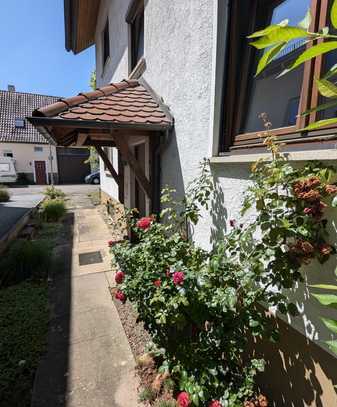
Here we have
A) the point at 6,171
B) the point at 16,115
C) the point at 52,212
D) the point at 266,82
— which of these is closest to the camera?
the point at 266,82

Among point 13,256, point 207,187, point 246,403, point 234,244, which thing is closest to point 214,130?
point 207,187

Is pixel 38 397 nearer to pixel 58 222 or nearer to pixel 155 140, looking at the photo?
pixel 155 140

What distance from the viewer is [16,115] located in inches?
958

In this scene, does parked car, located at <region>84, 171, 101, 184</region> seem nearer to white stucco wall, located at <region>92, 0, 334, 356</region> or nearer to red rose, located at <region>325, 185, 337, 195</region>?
white stucco wall, located at <region>92, 0, 334, 356</region>

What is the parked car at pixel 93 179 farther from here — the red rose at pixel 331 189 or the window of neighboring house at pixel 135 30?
the red rose at pixel 331 189

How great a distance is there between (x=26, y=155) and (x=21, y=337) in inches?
1010

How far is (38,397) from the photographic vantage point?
1.99m

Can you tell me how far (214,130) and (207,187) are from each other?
0.55 metres

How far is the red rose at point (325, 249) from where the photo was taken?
1.23 m

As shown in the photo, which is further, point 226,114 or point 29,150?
point 29,150

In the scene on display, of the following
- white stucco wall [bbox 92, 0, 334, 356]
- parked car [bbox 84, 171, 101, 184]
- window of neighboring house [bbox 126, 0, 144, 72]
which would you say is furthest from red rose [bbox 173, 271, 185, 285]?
parked car [bbox 84, 171, 101, 184]

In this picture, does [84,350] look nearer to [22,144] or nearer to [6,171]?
[6,171]

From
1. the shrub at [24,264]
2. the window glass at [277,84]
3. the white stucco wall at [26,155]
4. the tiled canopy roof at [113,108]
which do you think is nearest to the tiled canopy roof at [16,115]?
the white stucco wall at [26,155]

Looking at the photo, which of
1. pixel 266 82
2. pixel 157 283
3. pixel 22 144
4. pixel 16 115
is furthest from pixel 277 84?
pixel 16 115
